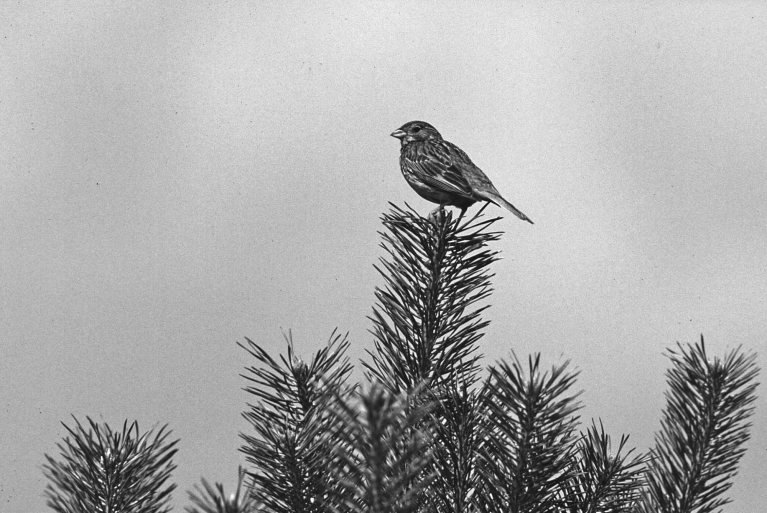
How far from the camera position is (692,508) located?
86.5 inches

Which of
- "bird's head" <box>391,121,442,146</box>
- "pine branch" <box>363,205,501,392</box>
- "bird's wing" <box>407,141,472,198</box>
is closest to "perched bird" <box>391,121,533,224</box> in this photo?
"bird's wing" <box>407,141,472,198</box>

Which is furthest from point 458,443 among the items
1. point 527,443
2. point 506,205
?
point 506,205

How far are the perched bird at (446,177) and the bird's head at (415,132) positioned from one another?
148 cm

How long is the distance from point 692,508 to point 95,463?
166 centimetres

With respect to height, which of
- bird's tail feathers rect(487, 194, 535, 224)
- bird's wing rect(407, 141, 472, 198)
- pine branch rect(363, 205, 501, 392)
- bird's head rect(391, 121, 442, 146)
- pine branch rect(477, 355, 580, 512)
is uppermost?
bird's head rect(391, 121, 442, 146)

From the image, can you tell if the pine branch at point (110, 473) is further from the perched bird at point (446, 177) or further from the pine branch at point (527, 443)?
the perched bird at point (446, 177)

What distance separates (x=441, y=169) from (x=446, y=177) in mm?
225

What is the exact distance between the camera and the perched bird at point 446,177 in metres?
8.22

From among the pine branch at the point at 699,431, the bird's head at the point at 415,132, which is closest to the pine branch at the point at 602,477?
the pine branch at the point at 699,431

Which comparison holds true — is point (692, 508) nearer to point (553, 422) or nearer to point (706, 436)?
point (706, 436)

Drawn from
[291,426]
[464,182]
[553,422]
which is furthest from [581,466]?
[464,182]

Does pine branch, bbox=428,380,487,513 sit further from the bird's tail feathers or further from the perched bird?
the bird's tail feathers

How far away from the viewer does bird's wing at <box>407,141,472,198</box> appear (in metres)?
8.14

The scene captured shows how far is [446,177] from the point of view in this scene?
8297 mm
